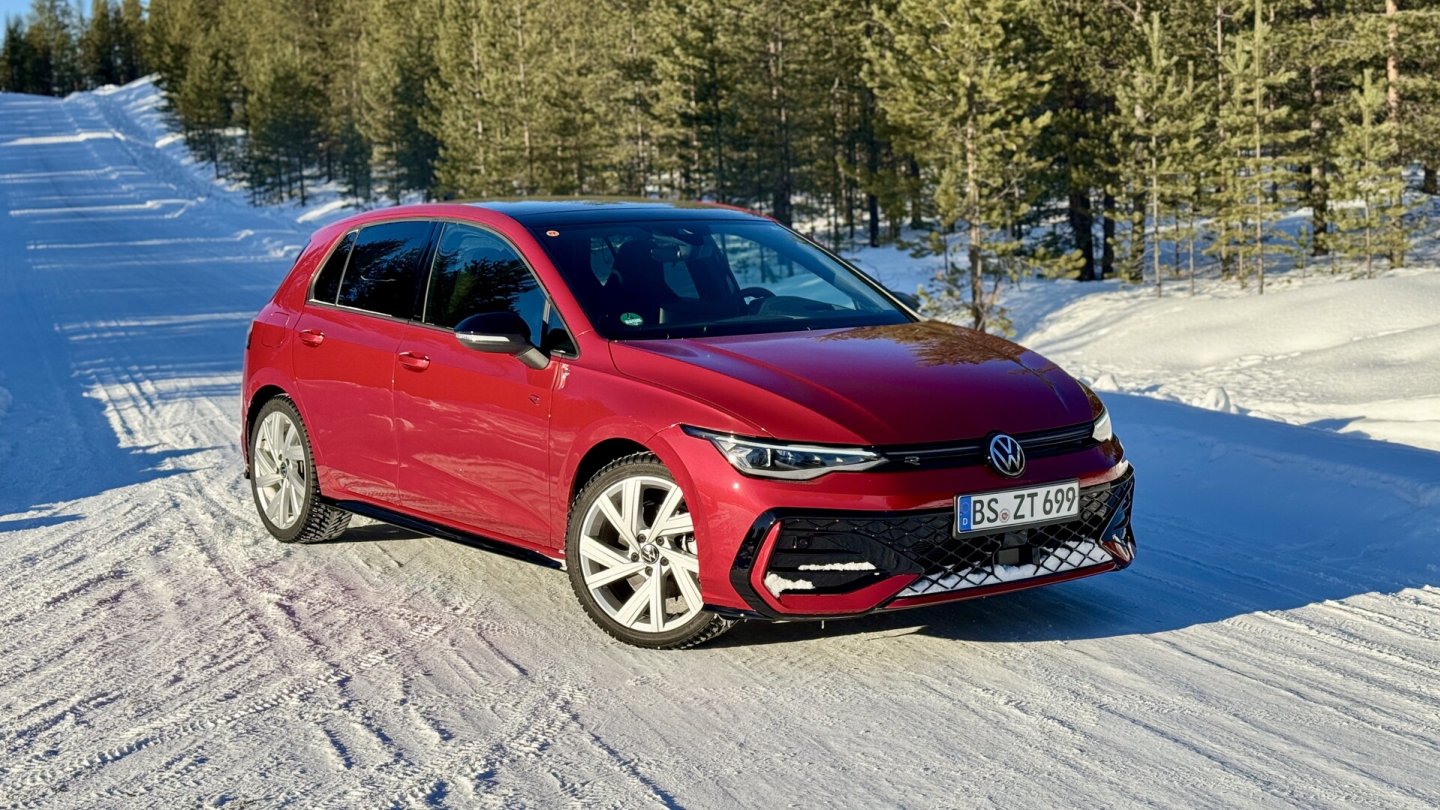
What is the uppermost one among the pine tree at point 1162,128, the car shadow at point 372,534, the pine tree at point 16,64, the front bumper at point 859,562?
the pine tree at point 16,64

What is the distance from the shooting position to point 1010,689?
15.8ft

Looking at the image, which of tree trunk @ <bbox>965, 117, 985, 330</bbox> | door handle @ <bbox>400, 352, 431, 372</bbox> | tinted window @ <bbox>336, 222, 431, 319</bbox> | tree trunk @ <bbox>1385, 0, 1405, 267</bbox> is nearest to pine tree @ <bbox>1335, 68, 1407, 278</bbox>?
tree trunk @ <bbox>1385, 0, 1405, 267</bbox>

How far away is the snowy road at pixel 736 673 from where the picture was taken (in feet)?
13.4

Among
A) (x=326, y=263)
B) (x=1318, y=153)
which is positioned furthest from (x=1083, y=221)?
(x=326, y=263)

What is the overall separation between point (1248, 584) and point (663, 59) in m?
45.0

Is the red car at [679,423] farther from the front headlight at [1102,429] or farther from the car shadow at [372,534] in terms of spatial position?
the car shadow at [372,534]

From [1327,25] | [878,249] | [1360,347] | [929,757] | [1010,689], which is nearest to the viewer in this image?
[929,757]

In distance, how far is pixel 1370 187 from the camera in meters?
38.3

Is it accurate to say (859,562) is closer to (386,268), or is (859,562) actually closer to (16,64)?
(386,268)

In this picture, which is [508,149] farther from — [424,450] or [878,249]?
[424,450]

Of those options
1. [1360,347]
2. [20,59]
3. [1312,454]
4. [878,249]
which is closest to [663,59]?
[878,249]

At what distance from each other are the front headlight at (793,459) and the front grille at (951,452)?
0.18 ft

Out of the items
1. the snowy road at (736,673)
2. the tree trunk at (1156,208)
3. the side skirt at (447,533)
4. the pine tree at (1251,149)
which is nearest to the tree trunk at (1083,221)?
the tree trunk at (1156,208)

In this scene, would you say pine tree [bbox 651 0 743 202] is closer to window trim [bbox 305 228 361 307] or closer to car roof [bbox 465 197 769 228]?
window trim [bbox 305 228 361 307]
